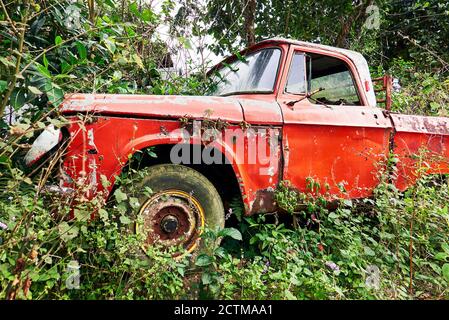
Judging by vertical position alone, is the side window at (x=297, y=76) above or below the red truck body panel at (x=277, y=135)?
above

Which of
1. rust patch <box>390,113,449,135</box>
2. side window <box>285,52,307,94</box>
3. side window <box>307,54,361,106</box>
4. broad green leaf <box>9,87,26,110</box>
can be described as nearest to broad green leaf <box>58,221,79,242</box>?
broad green leaf <box>9,87,26,110</box>

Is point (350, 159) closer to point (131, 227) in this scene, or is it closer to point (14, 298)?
point (131, 227)

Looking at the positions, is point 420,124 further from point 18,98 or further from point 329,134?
point 18,98

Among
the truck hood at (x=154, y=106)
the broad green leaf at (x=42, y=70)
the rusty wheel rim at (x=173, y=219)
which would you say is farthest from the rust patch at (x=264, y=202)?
the broad green leaf at (x=42, y=70)

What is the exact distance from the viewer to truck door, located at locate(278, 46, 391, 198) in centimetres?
281

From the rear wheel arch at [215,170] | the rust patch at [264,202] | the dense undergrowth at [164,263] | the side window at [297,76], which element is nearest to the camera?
the dense undergrowth at [164,263]

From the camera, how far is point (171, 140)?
7.89 feet

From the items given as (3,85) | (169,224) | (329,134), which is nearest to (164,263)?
(169,224)

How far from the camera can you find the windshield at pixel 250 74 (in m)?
2.99

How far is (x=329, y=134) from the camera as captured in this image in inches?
115

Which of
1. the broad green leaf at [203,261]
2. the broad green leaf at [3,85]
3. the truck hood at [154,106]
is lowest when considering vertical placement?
the broad green leaf at [203,261]

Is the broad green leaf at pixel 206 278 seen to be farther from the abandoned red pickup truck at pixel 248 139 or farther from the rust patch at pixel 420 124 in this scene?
the rust patch at pixel 420 124
